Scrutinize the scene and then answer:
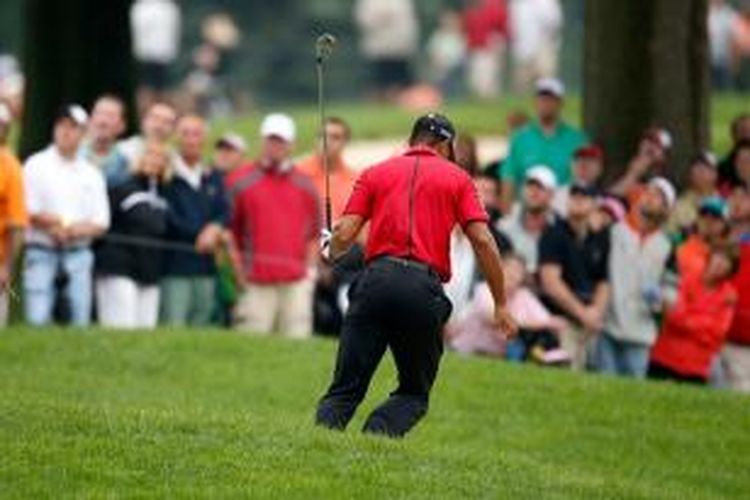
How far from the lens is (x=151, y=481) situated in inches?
579

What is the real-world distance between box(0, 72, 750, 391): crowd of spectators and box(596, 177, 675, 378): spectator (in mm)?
11

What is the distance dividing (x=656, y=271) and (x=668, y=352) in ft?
2.17

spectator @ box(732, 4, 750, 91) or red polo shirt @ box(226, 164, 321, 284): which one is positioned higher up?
spectator @ box(732, 4, 750, 91)

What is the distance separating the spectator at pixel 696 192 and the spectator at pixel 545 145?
1.07m

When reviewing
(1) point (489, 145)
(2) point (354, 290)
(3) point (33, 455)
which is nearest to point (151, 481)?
(3) point (33, 455)

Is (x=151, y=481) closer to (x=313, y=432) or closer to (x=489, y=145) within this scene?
(x=313, y=432)

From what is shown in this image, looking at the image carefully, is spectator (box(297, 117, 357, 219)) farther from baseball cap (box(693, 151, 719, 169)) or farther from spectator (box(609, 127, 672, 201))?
baseball cap (box(693, 151, 719, 169))

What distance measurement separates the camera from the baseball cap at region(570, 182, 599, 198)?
23562 millimetres

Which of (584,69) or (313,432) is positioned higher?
(584,69)

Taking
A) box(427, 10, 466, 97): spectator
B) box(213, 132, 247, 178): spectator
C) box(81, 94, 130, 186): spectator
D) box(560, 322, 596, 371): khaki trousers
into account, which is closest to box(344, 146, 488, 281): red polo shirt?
box(81, 94, 130, 186): spectator

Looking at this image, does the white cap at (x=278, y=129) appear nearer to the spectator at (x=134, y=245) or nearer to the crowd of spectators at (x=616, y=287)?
the spectator at (x=134, y=245)

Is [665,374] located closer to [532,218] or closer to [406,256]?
[532,218]

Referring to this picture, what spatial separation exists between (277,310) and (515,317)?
286cm

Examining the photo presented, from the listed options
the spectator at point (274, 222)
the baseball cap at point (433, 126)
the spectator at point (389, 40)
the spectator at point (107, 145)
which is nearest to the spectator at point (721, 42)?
the spectator at point (389, 40)
